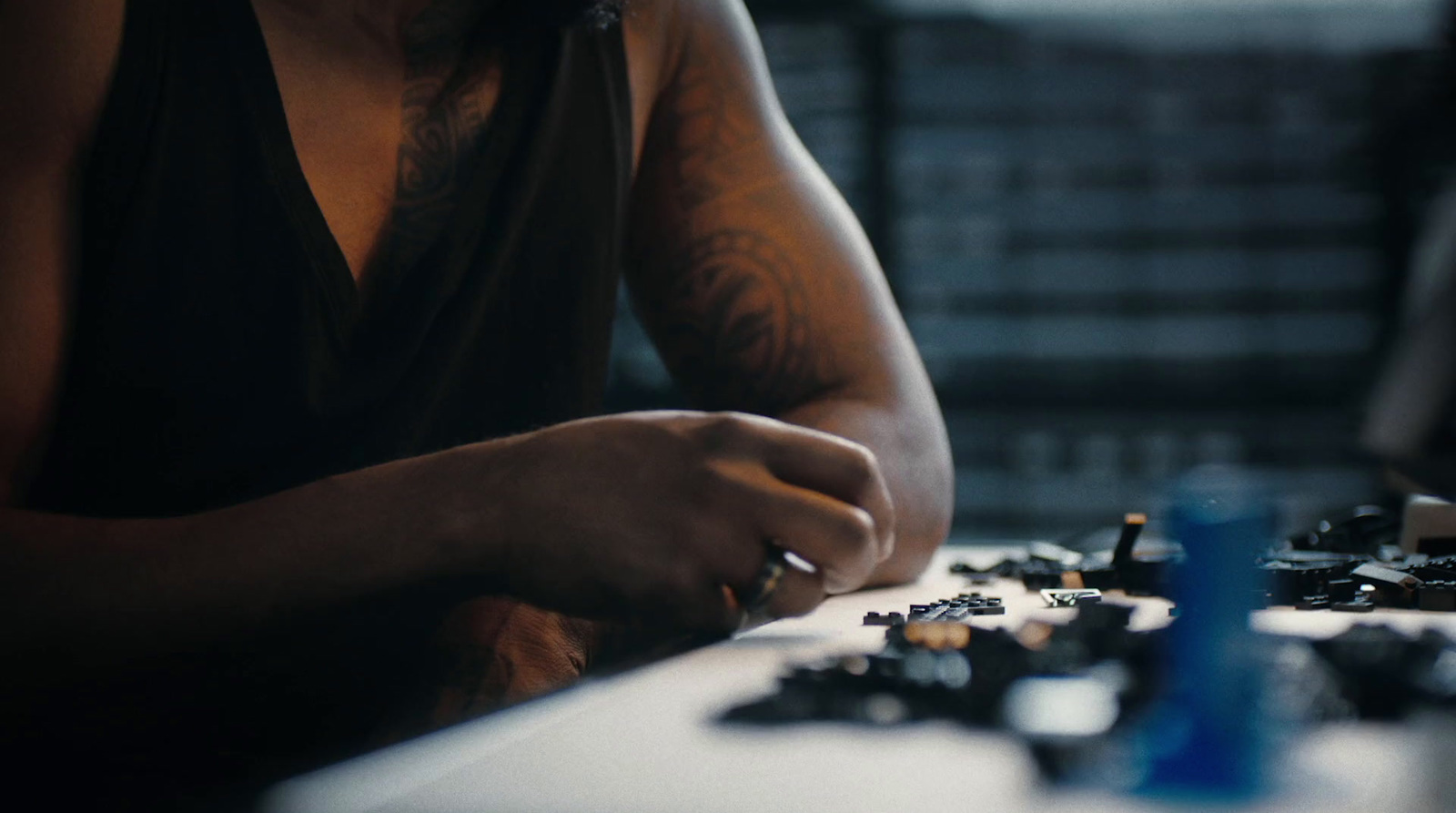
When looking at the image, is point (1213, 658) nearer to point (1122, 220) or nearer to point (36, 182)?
point (36, 182)

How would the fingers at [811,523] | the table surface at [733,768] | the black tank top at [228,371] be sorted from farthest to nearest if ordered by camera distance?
the black tank top at [228,371]
the fingers at [811,523]
the table surface at [733,768]

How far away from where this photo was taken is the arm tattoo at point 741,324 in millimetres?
1093

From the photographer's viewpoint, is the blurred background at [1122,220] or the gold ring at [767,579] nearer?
the gold ring at [767,579]

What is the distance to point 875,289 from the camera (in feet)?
3.74

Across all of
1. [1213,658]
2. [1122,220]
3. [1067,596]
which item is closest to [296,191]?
[1067,596]

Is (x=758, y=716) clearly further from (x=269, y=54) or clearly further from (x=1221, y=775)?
(x=269, y=54)

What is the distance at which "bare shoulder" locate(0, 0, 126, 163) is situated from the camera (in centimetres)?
80

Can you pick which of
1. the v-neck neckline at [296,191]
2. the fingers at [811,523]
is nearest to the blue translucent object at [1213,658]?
the fingers at [811,523]

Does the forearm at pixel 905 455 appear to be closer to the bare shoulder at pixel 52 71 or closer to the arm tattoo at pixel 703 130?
the arm tattoo at pixel 703 130

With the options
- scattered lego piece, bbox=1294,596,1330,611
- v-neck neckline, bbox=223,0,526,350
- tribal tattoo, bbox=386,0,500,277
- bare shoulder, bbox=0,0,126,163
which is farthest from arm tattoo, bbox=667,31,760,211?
scattered lego piece, bbox=1294,596,1330,611

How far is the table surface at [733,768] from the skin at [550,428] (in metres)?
0.15

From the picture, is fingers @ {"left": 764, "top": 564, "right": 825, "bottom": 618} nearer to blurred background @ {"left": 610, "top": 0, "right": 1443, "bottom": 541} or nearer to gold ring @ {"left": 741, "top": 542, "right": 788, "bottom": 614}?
gold ring @ {"left": 741, "top": 542, "right": 788, "bottom": 614}

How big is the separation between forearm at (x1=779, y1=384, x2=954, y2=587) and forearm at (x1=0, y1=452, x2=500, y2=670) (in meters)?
0.37

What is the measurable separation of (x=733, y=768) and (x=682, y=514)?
245 mm
